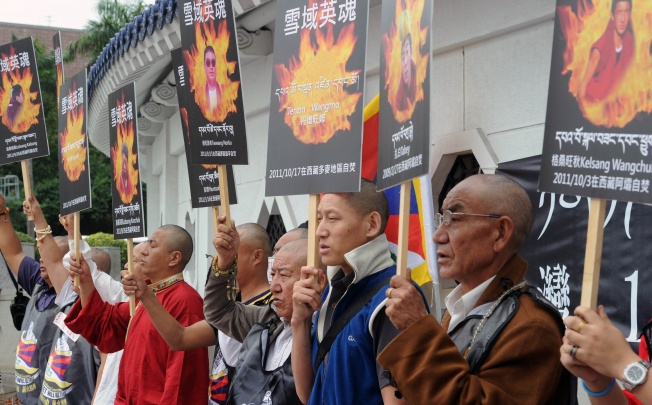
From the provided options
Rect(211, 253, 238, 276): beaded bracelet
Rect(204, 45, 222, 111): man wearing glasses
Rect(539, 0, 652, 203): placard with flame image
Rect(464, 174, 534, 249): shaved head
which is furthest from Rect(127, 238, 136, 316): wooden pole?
Rect(539, 0, 652, 203): placard with flame image

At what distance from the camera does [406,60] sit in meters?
3.36

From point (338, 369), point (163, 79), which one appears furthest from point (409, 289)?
point (163, 79)

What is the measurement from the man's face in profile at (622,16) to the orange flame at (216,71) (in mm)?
2501

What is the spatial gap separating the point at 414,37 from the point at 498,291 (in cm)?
87

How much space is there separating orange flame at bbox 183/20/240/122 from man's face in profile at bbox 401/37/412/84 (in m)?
1.55

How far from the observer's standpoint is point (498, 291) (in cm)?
318

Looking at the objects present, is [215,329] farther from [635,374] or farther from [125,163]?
[635,374]

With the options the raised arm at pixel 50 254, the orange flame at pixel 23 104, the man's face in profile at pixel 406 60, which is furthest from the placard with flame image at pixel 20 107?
the man's face in profile at pixel 406 60

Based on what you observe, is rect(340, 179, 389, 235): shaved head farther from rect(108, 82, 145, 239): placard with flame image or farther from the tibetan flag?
rect(108, 82, 145, 239): placard with flame image

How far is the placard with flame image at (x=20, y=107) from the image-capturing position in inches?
277

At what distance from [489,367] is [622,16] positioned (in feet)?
3.49

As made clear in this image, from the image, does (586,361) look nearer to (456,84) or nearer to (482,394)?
(482,394)

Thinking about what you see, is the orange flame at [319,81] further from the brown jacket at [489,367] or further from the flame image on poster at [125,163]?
the flame image on poster at [125,163]

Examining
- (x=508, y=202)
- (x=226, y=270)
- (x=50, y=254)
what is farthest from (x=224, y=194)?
(x=50, y=254)
